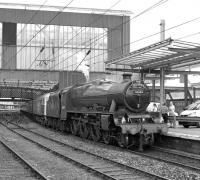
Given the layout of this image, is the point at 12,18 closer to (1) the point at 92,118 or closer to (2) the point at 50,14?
(2) the point at 50,14

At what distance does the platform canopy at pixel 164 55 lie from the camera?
593 inches

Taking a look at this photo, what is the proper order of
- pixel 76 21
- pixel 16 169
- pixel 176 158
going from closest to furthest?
pixel 16 169, pixel 176 158, pixel 76 21

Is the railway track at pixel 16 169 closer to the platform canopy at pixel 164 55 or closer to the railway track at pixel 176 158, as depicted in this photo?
the railway track at pixel 176 158

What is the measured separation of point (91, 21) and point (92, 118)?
32.0 meters

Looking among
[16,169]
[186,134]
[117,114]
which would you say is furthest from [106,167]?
[186,134]

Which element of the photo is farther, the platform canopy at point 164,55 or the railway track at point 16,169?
the platform canopy at point 164,55

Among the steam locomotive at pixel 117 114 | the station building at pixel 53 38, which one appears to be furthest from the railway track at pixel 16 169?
the station building at pixel 53 38

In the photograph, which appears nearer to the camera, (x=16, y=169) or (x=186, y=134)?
(x=16, y=169)

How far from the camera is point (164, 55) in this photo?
1747cm

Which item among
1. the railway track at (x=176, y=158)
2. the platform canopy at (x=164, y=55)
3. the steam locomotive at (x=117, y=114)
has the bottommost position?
the railway track at (x=176, y=158)

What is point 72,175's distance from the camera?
9.12 metres

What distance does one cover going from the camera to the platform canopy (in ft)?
49.5

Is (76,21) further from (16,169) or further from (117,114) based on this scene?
(16,169)

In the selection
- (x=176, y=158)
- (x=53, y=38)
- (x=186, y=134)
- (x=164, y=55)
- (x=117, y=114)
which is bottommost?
(x=176, y=158)
